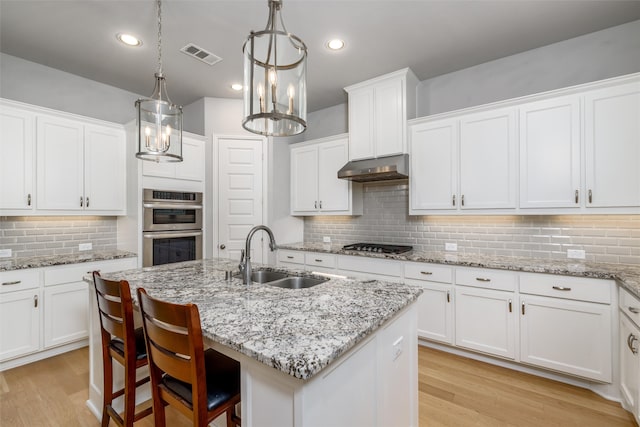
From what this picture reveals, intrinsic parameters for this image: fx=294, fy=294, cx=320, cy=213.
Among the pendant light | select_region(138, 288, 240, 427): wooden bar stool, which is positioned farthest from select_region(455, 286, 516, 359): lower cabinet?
the pendant light

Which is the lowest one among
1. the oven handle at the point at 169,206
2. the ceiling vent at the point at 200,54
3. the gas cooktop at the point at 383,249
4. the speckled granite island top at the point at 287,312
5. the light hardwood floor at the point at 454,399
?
the light hardwood floor at the point at 454,399

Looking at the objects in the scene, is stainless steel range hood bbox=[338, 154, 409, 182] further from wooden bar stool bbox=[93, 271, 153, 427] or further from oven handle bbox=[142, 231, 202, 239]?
wooden bar stool bbox=[93, 271, 153, 427]

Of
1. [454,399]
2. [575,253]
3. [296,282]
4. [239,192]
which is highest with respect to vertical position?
[239,192]

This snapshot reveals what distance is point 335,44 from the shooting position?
9.07ft

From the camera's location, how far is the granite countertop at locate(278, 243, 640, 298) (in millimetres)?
2062

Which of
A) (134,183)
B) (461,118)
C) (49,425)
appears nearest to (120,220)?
(134,183)

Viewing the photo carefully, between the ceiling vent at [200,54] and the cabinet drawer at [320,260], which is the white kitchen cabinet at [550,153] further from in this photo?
the ceiling vent at [200,54]

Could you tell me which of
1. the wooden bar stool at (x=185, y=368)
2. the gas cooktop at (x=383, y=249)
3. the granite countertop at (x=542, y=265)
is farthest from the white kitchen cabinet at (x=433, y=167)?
the wooden bar stool at (x=185, y=368)

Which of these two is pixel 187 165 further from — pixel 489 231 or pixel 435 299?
pixel 489 231

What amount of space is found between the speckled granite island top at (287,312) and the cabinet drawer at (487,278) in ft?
4.20

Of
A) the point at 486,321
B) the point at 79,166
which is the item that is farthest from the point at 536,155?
the point at 79,166

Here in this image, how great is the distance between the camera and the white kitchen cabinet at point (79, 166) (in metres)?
2.91

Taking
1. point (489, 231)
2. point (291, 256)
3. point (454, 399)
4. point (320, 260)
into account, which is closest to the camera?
point (454, 399)

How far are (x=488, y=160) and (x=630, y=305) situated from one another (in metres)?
1.49
